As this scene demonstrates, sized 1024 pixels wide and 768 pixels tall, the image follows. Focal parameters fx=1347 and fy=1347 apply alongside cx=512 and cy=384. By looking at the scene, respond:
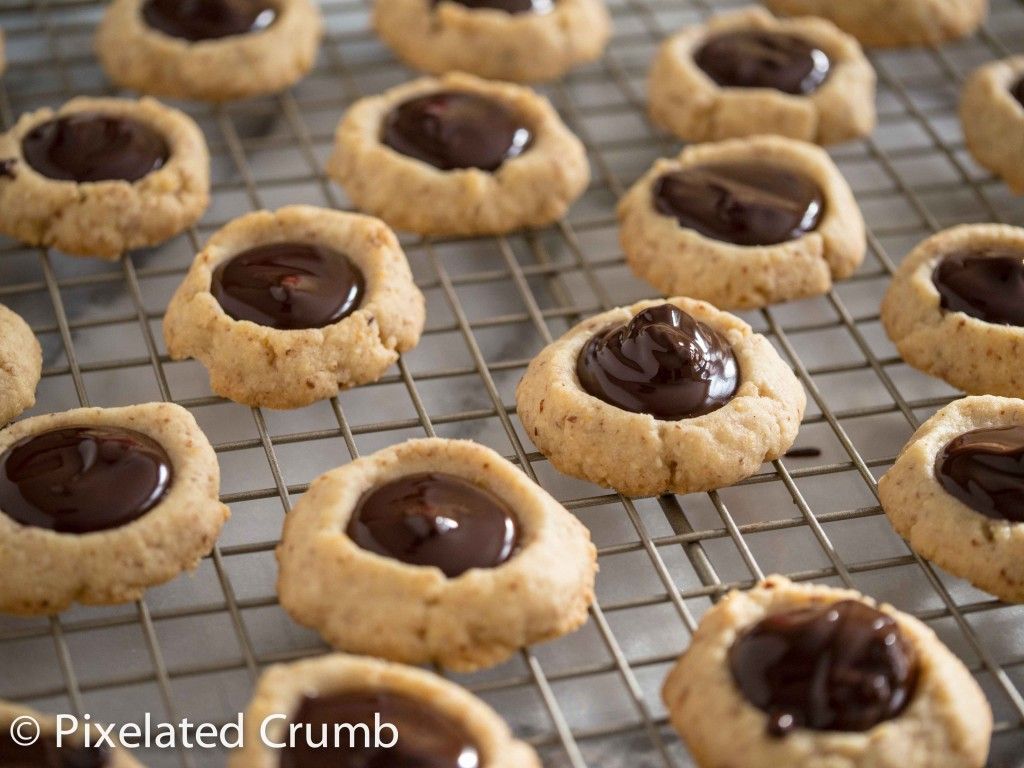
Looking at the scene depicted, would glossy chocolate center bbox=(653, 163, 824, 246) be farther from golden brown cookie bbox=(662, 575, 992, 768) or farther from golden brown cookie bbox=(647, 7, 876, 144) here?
golden brown cookie bbox=(662, 575, 992, 768)

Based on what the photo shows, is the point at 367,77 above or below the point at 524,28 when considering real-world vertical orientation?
below

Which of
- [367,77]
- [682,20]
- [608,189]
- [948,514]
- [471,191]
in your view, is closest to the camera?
[948,514]

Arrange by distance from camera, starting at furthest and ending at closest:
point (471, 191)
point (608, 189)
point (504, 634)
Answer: point (608, 189) → point (471, 191) → point (504, 634)

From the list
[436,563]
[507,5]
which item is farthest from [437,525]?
[507,5]

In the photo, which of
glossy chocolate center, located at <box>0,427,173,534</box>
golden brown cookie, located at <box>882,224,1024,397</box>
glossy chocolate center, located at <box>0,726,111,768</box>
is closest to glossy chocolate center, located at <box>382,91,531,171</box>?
golden brown cookie, located at <box>882,224,1024,397</box>

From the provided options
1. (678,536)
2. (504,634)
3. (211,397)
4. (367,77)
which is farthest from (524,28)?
(504,634)

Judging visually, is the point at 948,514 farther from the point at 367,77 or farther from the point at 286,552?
the point at 367,77

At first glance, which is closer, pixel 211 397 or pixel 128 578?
pixel 128 578
